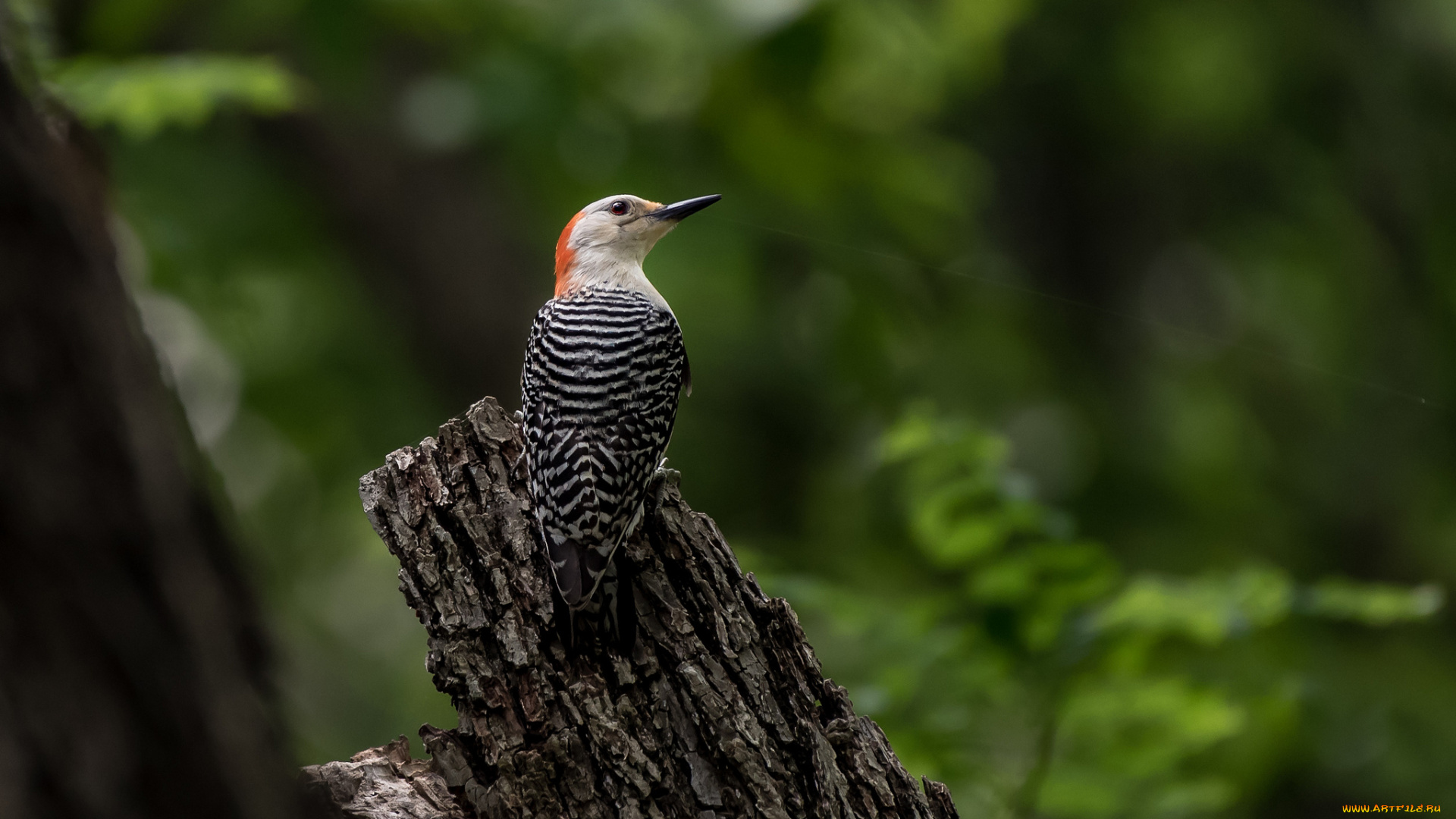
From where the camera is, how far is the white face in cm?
558

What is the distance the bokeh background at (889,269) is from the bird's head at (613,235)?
0.61 metres

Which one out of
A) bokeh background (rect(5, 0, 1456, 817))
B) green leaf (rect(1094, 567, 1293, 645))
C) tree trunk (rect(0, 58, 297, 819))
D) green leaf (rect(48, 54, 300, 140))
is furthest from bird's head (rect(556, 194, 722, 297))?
tree trunk (rect(0, 58, 297, 819))

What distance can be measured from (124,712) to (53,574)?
0.63 ft

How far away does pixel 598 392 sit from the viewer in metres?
4.23

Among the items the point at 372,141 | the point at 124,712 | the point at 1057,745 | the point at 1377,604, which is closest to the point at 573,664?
the point at 124,712

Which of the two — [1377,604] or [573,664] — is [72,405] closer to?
[573,664]

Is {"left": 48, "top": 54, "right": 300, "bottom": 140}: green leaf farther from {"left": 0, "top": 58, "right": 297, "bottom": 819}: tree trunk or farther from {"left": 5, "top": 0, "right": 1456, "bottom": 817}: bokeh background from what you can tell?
{"left": 0, "top": 58, "right": 297, "bottom": 819}: tree trunk

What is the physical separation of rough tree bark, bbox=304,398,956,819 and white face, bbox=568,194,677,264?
92.3 inches

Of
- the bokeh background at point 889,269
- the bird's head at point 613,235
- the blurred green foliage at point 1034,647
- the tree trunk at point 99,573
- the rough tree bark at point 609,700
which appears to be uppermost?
the bokeh background at point 889,269

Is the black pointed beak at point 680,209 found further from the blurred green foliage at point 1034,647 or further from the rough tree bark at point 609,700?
the rough tree bark at point 609,700

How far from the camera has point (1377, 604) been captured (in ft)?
13.6

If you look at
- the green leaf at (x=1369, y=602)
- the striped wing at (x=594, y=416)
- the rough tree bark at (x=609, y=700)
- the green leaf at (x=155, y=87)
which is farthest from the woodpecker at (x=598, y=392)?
the green leaf at (x=1369, y=602)

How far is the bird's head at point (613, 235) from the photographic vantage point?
548cm

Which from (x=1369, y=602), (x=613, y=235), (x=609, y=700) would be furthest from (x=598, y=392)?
(x=1369, y=602)
